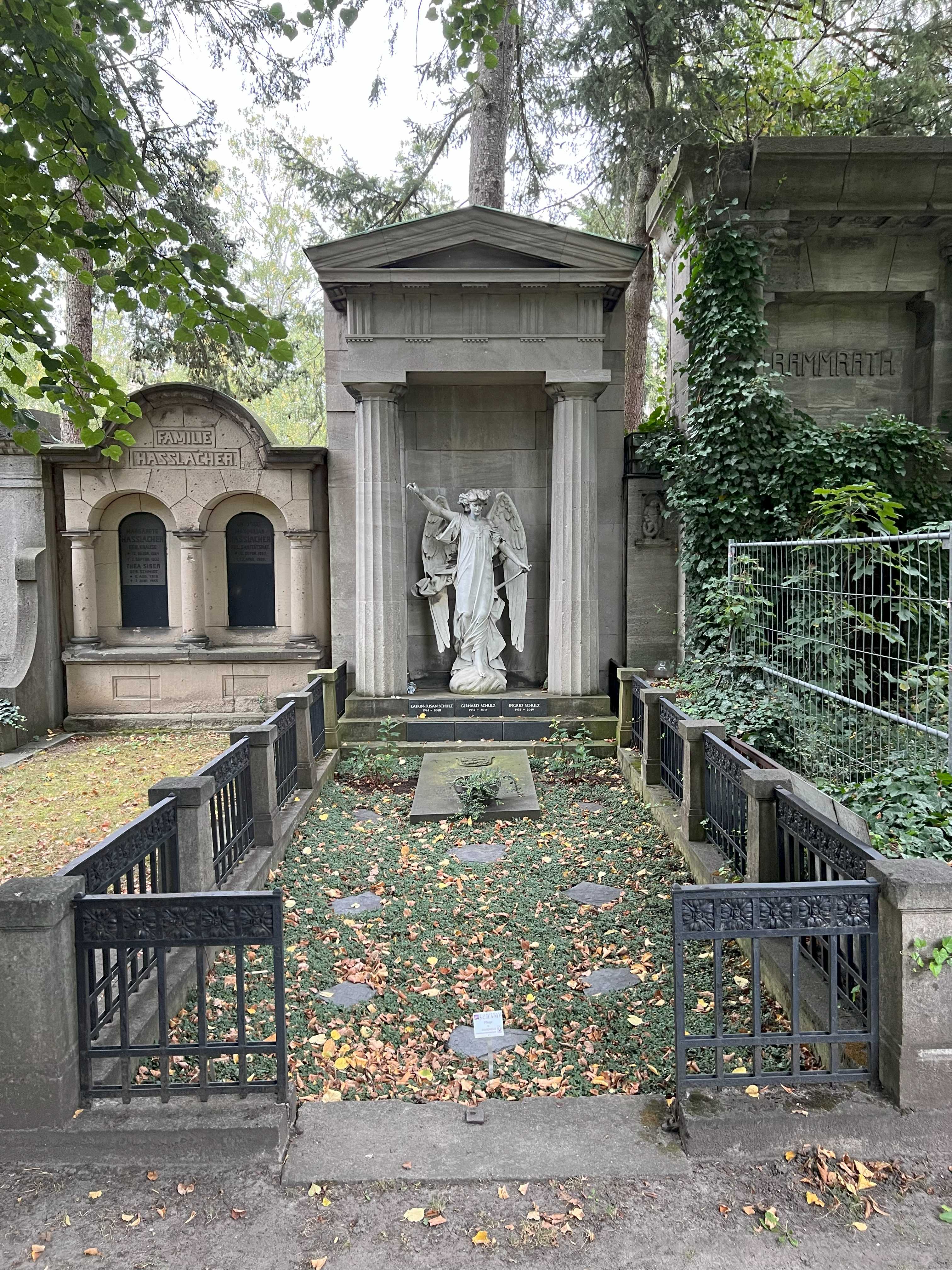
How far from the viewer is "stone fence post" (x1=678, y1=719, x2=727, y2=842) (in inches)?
228

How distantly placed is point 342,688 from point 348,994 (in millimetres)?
5849

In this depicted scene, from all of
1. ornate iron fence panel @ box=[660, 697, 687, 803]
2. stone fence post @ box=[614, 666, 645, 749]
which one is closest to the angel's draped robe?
stone fence post @ box=[614, 666, 645, 749]

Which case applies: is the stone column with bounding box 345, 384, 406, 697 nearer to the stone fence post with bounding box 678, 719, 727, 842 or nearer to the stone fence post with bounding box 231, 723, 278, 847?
the stone fence post with bounding box 231, 723, 278, 847

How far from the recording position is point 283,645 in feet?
37.5

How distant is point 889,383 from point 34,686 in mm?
11650

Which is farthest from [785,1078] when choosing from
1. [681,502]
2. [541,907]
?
[681,502]

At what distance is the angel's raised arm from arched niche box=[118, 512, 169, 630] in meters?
3.84

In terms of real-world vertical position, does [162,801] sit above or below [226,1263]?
above

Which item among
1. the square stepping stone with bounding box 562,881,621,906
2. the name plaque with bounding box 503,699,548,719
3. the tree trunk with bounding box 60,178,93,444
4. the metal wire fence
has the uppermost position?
the tree trunk with bounding box 60,178,93,444

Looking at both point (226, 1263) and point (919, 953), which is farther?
point (919, 953)

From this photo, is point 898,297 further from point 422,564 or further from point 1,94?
point 1,94

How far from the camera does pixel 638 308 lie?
14.9 m

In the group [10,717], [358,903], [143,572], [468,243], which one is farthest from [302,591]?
[358,903]

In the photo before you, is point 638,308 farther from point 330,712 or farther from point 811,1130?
point 811,1130
